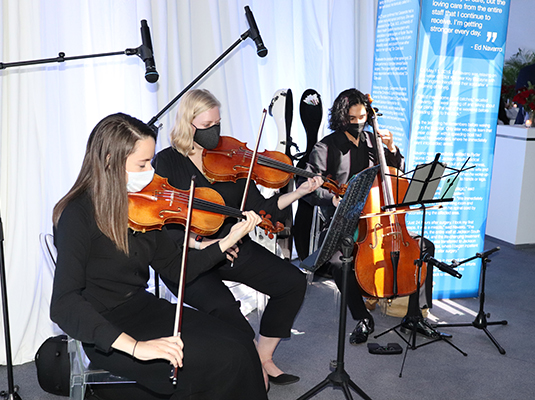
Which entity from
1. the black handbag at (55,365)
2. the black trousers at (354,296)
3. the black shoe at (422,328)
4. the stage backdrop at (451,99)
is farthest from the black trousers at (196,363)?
the stage backdrop at (451,99)

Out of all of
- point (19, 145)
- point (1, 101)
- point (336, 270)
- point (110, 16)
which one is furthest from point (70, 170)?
point (336, 270)

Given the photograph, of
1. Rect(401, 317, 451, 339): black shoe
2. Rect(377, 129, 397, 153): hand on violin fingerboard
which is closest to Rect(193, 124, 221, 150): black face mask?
Rect(377, 129, 397, 153): hand on violin fingerboard

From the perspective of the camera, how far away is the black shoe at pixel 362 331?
272 centimetres

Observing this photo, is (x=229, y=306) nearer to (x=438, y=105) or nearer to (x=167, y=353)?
(x=167, y=353)

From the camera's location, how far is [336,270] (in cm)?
275

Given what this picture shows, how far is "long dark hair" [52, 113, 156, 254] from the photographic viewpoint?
62.5 inches

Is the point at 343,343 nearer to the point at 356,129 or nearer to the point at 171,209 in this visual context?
the point at 171,209

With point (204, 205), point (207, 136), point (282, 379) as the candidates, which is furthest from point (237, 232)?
point (282, 379)

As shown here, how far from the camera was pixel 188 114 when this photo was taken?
232 centimetres

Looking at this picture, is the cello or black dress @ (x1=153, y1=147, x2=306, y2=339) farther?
the cello

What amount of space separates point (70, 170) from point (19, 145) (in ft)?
Result: 0.88

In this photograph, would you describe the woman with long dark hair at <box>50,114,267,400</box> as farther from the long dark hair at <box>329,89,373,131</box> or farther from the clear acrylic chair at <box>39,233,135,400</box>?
the long dark hair at <box>329,89,373,131</box>

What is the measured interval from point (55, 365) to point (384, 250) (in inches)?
57.0

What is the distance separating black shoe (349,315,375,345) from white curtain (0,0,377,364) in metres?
1.26
